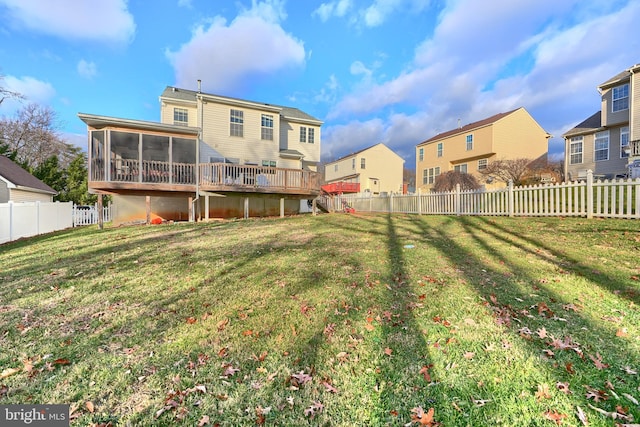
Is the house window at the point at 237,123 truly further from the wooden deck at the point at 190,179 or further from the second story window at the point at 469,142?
the second story window at the point at 469,142

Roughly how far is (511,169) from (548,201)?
16.4 metres

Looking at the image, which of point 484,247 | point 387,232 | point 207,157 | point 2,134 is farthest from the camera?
point 2,134

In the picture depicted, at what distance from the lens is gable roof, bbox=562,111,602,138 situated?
20.0 meters

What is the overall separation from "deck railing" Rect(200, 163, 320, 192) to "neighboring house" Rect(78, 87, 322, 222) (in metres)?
0.04

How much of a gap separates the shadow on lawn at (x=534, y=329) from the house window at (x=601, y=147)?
20566mm

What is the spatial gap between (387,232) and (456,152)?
24.0 metres

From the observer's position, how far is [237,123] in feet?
56.9

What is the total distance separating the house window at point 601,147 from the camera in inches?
757

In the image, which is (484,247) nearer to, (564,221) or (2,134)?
(564,221)

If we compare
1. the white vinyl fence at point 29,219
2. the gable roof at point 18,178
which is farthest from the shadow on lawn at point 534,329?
the gable roof at point 18,178

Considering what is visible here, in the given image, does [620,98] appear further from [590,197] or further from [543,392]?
[543,392]

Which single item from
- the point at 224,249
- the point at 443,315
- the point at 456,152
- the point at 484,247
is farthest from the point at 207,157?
the point at 456,152

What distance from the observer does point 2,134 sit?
2580cm

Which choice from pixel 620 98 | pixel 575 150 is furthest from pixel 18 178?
pixel 620 98
